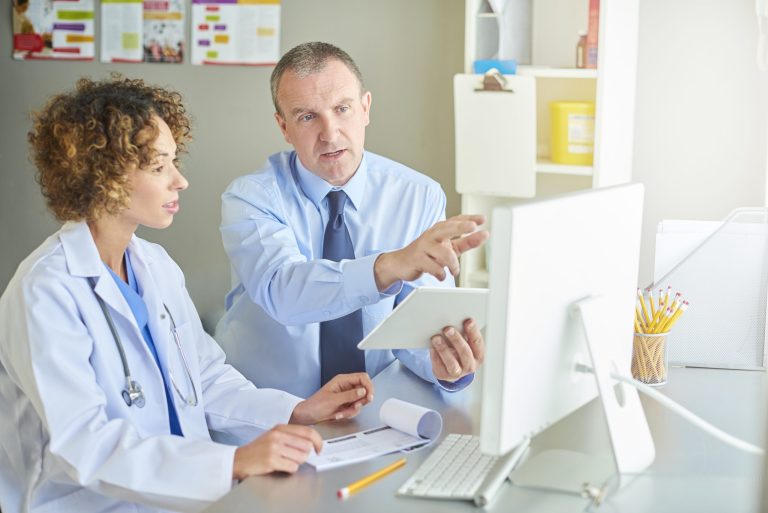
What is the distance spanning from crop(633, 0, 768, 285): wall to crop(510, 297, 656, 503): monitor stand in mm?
1795

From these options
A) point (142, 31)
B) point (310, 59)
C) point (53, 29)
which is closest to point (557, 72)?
point (310, 59)

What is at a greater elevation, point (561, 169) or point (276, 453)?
point (561, 169)

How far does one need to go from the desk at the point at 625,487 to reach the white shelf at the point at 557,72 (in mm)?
1369

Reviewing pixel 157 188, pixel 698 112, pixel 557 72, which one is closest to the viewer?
pixel 157 188

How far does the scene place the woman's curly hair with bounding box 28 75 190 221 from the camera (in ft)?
5.50

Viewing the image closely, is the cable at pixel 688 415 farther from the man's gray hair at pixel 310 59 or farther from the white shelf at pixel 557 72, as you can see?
the white shelf at pixel 557 72

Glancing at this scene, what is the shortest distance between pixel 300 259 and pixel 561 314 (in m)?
0.91

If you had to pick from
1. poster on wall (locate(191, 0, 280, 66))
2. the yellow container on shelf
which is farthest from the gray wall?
the yellow container on shelf

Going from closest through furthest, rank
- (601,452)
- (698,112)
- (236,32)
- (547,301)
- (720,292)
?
(547,301) → (601,452) → (720,292) → (698,112) → (236,32)

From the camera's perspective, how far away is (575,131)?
3045mm

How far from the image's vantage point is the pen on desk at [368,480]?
1.34 metres

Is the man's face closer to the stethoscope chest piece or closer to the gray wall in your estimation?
the stethoscope chest piece

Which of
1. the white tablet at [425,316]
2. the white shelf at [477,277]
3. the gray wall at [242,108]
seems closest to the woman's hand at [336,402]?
the white tablet at [425,316]

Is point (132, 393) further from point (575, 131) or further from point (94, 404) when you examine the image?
point (575, 131)
